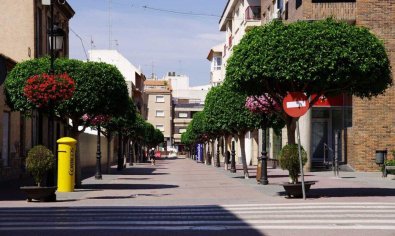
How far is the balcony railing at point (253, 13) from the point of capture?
58562 mm

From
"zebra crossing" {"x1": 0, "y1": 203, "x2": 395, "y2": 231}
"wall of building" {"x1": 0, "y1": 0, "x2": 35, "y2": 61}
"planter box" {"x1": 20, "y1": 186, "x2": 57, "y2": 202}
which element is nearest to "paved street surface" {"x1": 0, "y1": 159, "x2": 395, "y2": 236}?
"zebra crossing" {"x1": 0, "y1": 203, "x2": 395, "y2": 231}

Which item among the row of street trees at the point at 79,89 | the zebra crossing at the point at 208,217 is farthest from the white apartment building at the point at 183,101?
the zebra crossing at the point at 208,217

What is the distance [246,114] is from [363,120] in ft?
23.3

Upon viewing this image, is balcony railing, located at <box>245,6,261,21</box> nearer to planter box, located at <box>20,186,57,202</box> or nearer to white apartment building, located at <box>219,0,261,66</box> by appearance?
white apartment building, located at <box>219,0,261,66</box>

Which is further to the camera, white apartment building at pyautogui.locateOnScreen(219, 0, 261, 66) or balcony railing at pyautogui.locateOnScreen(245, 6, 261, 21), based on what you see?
balcony railing at pyautogui.locateOnScreen(245, 6, 261, 21)

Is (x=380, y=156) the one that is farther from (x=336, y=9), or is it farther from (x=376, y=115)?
(x=336, y=9)

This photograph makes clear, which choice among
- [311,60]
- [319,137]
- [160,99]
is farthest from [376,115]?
[160,99]

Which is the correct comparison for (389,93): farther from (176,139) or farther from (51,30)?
(176,139)

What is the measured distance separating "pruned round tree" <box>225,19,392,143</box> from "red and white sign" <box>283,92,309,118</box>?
0.65 metres

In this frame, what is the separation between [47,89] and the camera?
1877cm

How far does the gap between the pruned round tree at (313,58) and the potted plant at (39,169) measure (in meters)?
5.23

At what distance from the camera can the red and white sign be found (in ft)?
55.7

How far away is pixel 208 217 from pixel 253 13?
46.9 meters

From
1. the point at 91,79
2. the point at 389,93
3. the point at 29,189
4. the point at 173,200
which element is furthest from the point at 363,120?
the point at 29,189
